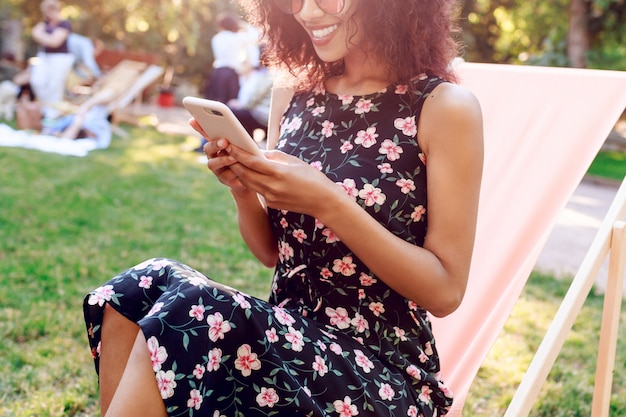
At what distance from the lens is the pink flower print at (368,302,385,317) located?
1565mm

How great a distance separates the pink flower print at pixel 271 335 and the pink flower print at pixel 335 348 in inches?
6.1

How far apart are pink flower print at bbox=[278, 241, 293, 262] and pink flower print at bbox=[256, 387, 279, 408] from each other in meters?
0.47

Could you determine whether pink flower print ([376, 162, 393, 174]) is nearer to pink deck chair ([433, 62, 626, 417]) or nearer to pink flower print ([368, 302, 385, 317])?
pink flower print ([368, 302, 385, 317])

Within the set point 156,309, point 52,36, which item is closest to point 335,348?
point 156,309

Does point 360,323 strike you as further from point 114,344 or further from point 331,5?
point 331,5

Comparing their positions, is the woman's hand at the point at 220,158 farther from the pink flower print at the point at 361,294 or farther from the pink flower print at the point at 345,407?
the pink flower print at the point at 345,407

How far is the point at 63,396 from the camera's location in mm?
2240

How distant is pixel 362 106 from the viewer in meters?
1.72

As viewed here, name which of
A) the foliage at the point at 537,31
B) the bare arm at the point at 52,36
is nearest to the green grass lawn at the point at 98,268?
the bare arm at the point at 52,36

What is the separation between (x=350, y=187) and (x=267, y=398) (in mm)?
544

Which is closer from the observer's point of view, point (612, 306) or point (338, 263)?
point (338, 263)

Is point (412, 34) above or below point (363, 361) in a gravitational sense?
above

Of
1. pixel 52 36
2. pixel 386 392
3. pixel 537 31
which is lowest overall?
pixel 537 31

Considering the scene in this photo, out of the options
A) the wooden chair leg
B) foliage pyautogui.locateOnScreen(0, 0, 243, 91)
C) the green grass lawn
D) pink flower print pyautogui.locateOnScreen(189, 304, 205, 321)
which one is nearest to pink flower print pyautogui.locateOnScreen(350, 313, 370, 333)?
pink flower print pyautogui.locateOnScreen(189, 304, 205, 321)
